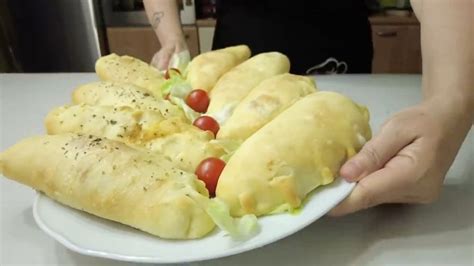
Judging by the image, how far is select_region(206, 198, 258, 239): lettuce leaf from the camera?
547 mm

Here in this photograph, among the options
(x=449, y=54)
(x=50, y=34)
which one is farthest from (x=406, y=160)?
(x=50, y=34)

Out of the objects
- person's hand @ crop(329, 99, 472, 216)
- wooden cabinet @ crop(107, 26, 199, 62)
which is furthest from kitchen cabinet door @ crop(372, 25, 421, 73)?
person's hand @ crop(329, 99, 472, 216)

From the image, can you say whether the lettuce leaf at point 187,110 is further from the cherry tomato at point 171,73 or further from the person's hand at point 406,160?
the person's hand at point 406,160

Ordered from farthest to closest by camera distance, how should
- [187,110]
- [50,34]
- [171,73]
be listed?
1. [50,34]
2. [171,73]
3. [187,110]

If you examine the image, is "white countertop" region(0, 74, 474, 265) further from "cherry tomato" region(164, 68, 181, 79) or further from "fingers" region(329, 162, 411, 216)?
"cherry tomato" region(164, 68, 181, 79)

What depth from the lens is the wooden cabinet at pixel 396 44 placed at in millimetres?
2240

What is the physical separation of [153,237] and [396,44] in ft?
6.20

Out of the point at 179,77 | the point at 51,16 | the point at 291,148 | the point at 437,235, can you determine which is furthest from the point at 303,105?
the point at 51,16

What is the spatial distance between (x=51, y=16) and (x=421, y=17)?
157 centimetres

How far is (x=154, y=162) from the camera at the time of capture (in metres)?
0.63

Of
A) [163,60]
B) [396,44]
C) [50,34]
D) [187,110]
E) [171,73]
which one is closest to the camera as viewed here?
[187,110]

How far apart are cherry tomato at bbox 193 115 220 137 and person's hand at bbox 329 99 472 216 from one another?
8.3 inches

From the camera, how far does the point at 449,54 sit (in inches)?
28.9

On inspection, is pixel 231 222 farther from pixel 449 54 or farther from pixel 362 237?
pixel 449 54
